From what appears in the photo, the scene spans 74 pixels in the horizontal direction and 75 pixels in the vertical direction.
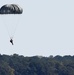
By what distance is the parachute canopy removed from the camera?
4901 inches

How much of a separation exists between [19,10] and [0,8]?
3.25 metres

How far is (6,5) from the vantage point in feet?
411

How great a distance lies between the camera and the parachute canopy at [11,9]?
124 meters

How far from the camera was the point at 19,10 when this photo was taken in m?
126

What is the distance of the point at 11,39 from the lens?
124 metres

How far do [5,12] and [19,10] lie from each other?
2466 mm

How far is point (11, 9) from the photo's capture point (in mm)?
125688

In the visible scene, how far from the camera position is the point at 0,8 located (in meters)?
126

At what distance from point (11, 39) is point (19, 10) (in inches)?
202

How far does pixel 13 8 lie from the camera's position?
414 feet

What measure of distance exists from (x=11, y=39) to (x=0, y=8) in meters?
5.81

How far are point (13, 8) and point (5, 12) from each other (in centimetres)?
200
